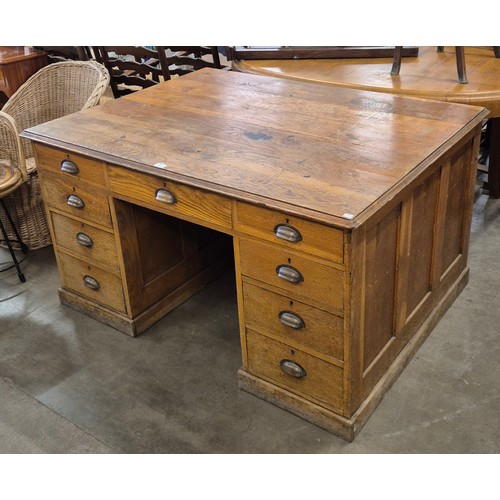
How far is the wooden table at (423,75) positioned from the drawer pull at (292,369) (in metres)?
1.49

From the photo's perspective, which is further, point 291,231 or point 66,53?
point 66,53

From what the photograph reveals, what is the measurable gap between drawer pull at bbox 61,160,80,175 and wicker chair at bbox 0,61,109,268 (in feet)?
2.24

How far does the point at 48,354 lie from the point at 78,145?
829 millimetres

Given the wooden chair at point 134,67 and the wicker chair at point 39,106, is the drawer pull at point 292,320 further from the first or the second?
the wooden chair at point 134,67

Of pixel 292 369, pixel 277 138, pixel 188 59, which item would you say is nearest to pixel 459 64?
pixel 277 138

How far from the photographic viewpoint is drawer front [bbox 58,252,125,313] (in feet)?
8.71

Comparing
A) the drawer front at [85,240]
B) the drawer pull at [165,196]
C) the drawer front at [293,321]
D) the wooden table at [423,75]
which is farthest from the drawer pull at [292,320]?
the wooden table at [423,75]

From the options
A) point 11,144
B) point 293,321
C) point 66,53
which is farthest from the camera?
point 66,53

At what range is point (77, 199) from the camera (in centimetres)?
254

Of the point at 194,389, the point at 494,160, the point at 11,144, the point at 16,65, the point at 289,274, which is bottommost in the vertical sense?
the point at 194,389

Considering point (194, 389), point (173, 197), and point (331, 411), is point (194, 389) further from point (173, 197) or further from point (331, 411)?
point (173, 197)

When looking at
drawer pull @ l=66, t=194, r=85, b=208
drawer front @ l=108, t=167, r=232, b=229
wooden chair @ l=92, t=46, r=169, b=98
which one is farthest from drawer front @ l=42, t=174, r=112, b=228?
wooden chair @ l=92, t=46, r=169, b=98

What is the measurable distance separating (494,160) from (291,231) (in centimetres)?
192

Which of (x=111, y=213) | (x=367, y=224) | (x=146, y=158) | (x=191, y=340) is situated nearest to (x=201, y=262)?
(x=191, y=340)
